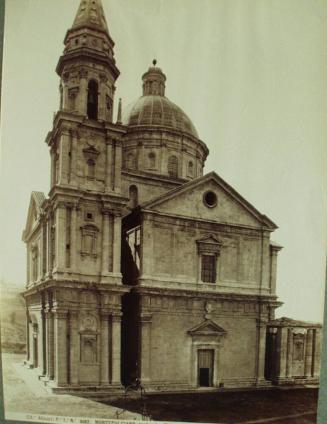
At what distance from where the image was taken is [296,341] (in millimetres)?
15945

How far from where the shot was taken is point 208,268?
49.8 ft

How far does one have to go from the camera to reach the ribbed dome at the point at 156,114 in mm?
19672

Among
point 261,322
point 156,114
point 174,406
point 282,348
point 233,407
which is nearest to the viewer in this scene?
point 174,406

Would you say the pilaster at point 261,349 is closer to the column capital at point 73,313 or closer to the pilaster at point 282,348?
the pilaster at point 282,348

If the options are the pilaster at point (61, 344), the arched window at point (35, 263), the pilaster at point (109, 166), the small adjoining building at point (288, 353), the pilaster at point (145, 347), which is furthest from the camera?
the arched window at point (35, 263)

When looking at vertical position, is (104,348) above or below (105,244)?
below

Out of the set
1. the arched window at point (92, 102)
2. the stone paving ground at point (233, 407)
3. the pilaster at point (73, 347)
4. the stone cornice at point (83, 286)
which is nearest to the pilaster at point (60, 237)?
the stone cornice at point (83, 286)

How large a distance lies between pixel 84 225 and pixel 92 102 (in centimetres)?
398

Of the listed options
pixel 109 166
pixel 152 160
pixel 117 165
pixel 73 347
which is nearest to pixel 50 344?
pixel 73 347

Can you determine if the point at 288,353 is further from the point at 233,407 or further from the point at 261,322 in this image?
the point at 233,407

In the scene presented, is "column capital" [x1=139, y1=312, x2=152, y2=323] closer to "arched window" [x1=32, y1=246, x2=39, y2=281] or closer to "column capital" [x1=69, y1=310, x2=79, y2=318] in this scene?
"column capital" [x1=69, y1=310, x2=79, y2=318]

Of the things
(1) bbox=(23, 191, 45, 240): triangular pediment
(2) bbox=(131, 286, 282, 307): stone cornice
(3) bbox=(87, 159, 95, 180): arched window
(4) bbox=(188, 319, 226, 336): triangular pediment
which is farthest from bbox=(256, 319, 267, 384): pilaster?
(1) bbox=(23, 191, 45, 240): triangular pediment

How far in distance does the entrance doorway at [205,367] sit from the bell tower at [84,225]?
294 cm

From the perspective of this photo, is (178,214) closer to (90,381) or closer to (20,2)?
(90,381)
